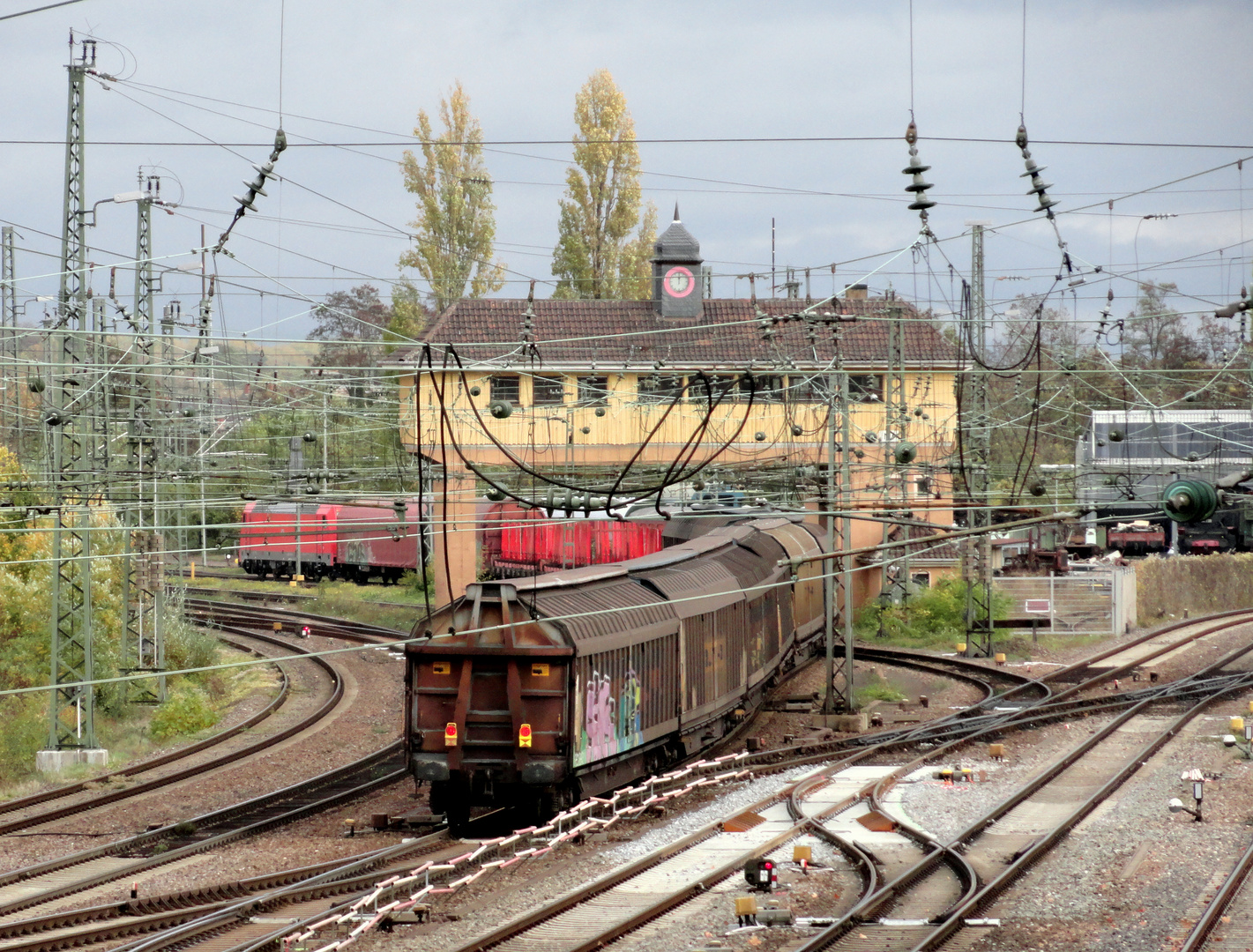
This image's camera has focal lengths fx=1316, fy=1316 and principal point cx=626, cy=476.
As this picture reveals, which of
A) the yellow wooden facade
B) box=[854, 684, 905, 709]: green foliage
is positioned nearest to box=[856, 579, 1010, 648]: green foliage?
the yellow wooden facade

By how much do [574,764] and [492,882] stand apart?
2.22 m

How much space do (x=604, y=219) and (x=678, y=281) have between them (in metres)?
16.3

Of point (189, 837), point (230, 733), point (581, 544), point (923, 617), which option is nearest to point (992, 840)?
point (189, 837)

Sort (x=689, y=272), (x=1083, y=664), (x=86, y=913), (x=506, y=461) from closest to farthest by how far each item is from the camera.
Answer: (x=86, y=913) → (x=1083, y=664) → (x=506, y=461) → (x=689, y=272)

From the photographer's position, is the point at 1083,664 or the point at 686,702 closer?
the point at 686,702

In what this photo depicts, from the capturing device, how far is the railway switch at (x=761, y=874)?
13.8 metres

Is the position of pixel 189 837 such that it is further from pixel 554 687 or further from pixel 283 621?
pixel 283 621

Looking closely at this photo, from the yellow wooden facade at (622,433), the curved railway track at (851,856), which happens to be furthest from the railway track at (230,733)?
the yellow wooden facade at (622,433)

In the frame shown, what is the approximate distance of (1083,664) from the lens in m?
32.7

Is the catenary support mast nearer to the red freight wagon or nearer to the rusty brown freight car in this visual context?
the rusty brown freight car

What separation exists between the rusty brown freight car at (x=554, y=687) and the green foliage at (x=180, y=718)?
11.7m

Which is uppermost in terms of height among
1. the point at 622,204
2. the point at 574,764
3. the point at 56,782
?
the point at 622,204

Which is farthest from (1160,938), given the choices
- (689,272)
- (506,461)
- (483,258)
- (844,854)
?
(483,258)

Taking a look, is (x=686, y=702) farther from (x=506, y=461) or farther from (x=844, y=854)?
(x=506, y=461)
